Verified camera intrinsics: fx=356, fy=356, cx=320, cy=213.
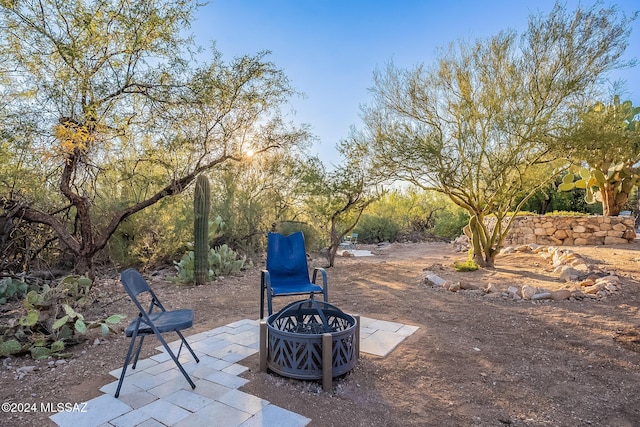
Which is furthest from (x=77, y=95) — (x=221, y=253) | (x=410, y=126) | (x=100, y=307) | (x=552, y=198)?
(x=552, y=198)

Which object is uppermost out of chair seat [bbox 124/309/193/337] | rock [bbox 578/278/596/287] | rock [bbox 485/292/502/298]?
chair seat [bbox 124/309/193/337]

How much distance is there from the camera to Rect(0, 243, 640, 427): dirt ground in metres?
2.17

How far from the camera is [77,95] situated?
3945 mm

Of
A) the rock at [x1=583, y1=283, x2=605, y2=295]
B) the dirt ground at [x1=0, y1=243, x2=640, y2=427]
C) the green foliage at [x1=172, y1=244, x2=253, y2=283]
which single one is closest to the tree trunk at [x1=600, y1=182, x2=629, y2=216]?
the dirt ground at [x1=0, y1=243, x2=640, y2=427]

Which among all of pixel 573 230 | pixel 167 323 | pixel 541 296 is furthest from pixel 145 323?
pixel 573 230

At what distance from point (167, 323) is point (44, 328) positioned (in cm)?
170

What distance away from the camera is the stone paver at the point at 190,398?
2.04 meters

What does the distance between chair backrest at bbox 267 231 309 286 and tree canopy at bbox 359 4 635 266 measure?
2894 mm

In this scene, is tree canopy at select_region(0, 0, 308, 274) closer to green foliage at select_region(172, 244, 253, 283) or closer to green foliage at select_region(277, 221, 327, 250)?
green foliage at select_region(172, 244, 253, 283)

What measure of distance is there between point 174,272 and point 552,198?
15971 mm

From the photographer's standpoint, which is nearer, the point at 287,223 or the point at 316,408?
the point at 316,408

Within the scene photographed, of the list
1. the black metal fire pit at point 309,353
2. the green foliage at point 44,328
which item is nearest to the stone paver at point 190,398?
the black metal fire pit at point 309,353

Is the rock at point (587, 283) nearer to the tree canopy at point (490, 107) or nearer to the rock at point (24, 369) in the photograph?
the tree canopy at point (490, 107)

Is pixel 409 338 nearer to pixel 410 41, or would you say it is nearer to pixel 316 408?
pixel 316 408
